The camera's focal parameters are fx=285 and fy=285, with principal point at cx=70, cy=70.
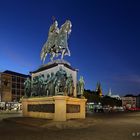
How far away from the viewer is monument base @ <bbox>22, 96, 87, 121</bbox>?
26.5 m

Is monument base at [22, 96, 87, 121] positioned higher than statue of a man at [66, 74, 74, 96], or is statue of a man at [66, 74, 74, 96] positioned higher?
statue of a man at [66, 74, 74, 96]

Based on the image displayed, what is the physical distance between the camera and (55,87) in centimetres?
2781

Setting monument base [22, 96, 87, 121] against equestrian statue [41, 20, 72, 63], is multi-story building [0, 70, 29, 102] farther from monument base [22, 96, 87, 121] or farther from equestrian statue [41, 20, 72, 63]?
monument base [22, 96, 87, 121]

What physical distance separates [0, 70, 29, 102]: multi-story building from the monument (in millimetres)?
95749

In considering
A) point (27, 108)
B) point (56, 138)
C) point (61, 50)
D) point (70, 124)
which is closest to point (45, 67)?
point (61, 50)

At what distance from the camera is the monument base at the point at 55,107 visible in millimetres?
26531

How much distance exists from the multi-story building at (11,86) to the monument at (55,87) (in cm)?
9575

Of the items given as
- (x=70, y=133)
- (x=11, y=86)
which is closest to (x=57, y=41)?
(x=70, y=133)

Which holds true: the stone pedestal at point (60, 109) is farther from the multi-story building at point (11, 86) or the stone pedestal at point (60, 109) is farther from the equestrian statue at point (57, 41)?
the multi-story building at point (11, 86)

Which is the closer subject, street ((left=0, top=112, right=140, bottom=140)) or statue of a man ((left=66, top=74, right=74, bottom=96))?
street ((left=0, top=112, right=140, bottom=140))

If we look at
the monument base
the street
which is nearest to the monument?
the monument base

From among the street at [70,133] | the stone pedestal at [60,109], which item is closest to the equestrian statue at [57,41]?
the stone pedestal at [60,109]

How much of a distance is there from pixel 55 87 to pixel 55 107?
209 centimetres

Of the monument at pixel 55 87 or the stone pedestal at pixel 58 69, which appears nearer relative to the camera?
the monument at pixel 55 87
